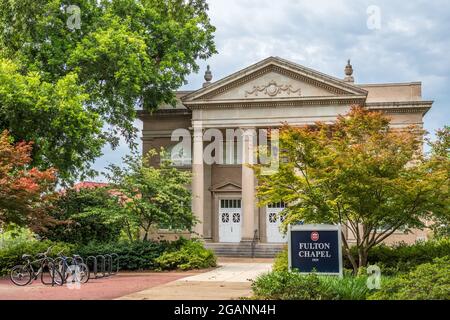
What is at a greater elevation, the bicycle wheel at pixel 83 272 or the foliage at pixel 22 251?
the foliage at pixel 22 251

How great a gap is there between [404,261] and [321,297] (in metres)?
7.10

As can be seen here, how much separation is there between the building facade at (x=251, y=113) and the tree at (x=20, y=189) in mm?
15146

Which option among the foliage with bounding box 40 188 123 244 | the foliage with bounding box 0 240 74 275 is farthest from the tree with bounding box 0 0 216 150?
the foliage with bounding box 0 240 74 275

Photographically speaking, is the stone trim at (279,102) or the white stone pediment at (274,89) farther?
the white stone pediment at (274,89)

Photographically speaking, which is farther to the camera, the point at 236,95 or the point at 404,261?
the point at 236,95

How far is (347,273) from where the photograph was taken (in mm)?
15766

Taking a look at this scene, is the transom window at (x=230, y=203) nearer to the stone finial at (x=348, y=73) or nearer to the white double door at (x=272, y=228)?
the white double door at (x=272, y=228)

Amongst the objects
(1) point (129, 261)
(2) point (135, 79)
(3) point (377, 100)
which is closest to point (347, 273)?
(1) point (129, 261)

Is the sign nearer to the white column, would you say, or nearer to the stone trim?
the white column

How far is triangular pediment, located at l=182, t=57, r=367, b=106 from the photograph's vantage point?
35.3 m

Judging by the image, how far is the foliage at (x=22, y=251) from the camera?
74.5ft

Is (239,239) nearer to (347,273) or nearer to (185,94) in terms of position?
(185,94)

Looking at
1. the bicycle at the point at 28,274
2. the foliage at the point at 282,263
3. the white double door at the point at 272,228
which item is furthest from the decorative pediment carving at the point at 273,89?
the bicycle at the point at 28,274

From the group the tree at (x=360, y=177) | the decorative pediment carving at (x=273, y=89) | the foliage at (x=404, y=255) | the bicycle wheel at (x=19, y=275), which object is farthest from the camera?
the decorative pediment carving at (x=273, y=89)
